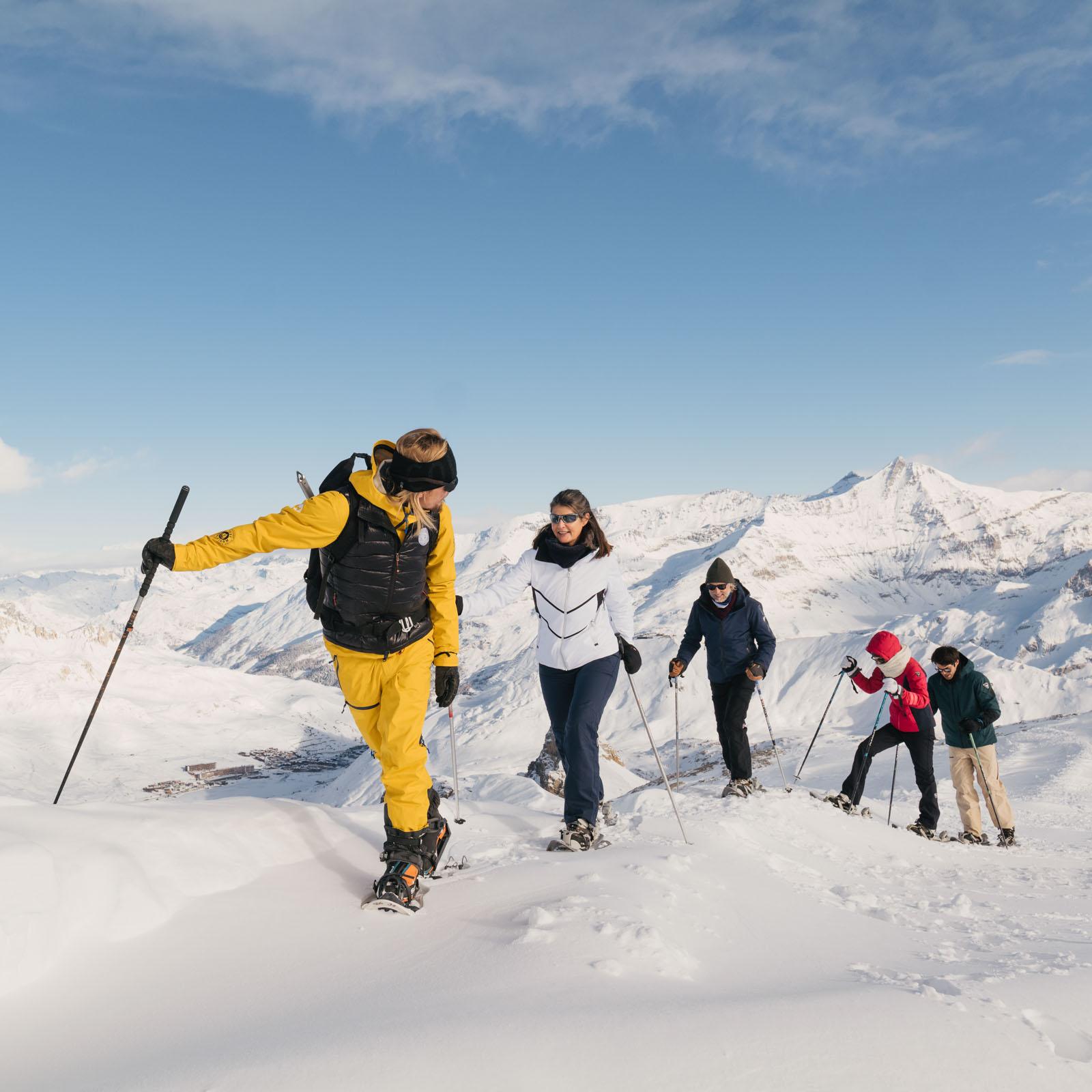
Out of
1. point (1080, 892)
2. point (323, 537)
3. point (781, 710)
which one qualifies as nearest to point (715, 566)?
point (1080, 892)

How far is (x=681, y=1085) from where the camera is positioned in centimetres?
231

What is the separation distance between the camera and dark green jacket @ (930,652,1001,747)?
10.4 meters

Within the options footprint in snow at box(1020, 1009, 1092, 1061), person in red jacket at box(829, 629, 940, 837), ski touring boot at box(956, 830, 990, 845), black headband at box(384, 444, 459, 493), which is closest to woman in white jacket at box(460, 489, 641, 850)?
black headband at box(384, 444, 459, 493)

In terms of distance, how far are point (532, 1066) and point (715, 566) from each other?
8124 millimetres

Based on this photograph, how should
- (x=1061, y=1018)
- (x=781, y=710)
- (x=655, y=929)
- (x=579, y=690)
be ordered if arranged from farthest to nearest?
(x=781, y=710) → (x=579, y=690) → (x=655, y=929) → (x=1061, y=1018)

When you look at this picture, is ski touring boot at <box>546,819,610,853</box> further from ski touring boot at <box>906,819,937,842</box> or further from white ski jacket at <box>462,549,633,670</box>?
ski touring boot at <box>906,819,937,842</box>

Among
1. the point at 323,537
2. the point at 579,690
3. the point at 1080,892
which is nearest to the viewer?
the point at 323,537

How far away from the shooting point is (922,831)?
1012 cm

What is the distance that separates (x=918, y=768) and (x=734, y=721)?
3.07 meters

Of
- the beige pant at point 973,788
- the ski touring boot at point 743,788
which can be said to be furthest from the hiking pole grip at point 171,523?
the beige pant at point 973,788

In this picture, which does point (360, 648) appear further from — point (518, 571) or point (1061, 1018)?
point (1061, 1018)

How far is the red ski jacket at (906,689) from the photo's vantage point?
10.4 m

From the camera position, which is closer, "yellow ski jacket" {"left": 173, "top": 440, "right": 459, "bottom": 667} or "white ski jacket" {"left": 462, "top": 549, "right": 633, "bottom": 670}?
"yellow ski jacket" {"left": 173, "top": 440, "right": 459, "bottom": 667}

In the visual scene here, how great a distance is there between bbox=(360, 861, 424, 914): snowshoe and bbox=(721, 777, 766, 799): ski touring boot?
6026 mm
